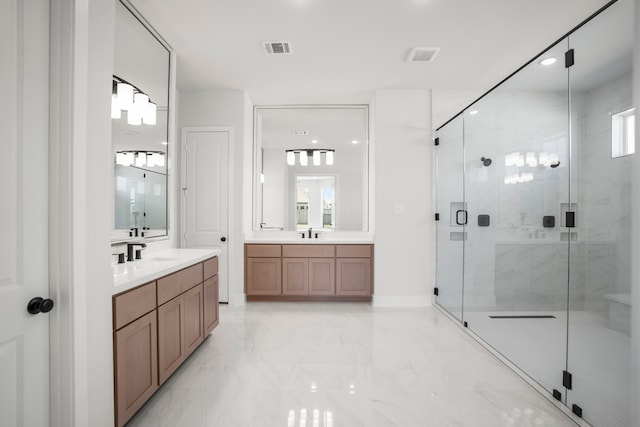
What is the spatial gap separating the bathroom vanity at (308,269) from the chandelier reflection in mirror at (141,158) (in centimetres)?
165

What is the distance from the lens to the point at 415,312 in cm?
376

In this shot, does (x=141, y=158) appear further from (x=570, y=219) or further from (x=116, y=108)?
(x=570, y=219)

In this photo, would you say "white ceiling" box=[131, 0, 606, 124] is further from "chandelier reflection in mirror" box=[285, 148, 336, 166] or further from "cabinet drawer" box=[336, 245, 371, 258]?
"cabinet drawer" box=[336, 245, 371, 258]

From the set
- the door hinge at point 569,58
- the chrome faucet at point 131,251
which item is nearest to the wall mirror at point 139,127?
the chrome faucet at point 131,251

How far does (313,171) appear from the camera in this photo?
4.40m

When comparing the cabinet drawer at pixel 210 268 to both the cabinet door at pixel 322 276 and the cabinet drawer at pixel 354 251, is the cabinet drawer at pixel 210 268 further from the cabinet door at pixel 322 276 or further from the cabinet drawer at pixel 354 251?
the cabinet drawer at pixel 354 251

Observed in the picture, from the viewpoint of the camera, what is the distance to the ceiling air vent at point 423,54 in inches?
118

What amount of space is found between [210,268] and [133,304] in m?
1.12

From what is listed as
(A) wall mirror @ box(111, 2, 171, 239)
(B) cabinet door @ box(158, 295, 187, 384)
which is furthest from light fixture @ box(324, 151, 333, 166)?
(B) cabinet door @ box(158, 295, 187, 384)

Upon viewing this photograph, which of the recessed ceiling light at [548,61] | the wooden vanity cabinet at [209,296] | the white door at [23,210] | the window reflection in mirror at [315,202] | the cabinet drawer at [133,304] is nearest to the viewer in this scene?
the white door at [23,210]

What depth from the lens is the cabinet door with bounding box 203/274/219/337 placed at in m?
2.64

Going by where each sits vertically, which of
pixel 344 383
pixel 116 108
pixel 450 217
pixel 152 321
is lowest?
pixel 344 383

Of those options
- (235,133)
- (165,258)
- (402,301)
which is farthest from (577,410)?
(235,133)

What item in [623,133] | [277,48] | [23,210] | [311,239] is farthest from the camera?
[311,239]
